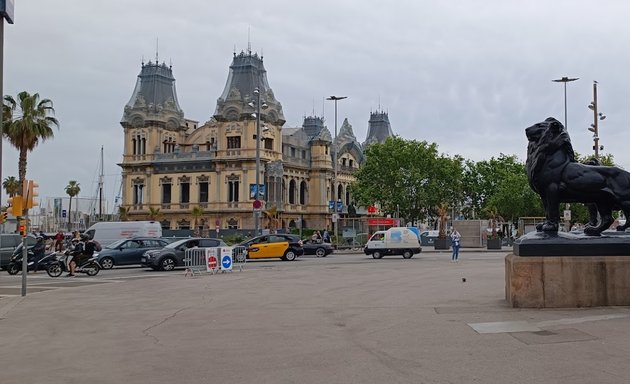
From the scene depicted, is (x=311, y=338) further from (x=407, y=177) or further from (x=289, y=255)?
(x=407, y=177)

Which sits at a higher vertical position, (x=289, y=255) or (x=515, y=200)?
(x=515, y=200)

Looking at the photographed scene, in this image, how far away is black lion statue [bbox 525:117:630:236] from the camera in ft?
41.5

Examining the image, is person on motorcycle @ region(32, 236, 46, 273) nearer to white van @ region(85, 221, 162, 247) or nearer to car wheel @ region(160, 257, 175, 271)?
car wheel @ region(160, 257, 175, 271)

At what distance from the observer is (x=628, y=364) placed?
7629mm

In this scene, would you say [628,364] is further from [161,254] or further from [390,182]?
[390,182]

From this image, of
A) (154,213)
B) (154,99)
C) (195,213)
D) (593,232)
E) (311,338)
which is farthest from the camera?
(154,99)

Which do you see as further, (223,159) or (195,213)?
(223,159)

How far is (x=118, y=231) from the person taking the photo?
4178 cm

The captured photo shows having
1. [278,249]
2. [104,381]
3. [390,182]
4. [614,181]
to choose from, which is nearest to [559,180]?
[614,181]

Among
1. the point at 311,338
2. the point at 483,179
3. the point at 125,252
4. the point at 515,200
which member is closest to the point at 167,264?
the point at 125,252

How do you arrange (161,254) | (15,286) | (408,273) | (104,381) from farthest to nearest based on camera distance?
(161,254), (408,273), (15,286), (104,381)

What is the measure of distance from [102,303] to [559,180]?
10281 millimetres

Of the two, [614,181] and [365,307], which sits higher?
[614,181]

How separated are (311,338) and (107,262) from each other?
22242 millimetres
